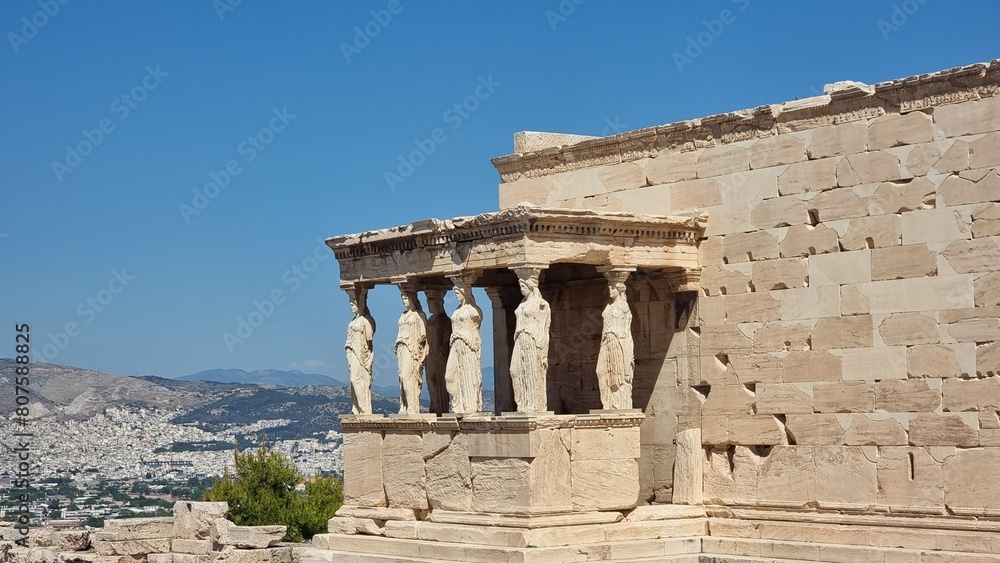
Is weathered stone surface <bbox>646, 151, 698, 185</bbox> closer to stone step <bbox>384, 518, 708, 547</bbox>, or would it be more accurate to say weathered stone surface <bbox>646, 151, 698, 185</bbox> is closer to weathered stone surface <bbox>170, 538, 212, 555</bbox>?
stone step <bbox>384, 518, 708, 547</bbox>

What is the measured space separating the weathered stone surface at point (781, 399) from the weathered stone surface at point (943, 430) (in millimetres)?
1252

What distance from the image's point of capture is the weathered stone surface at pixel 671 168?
54.8 ft

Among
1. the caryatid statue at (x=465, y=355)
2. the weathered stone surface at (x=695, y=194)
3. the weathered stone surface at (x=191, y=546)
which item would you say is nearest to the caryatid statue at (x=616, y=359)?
the weathered stone surface at (x=695, y=194)

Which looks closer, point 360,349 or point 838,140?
point 838,140

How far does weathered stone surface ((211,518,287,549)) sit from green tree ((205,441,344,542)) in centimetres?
723

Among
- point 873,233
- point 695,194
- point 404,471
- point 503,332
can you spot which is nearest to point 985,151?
point 873,233

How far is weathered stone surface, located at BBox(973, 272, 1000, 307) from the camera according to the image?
1393 centimetres

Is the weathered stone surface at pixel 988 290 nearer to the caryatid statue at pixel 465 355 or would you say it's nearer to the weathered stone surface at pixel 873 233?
the weathered stone surface at pixel 873 233

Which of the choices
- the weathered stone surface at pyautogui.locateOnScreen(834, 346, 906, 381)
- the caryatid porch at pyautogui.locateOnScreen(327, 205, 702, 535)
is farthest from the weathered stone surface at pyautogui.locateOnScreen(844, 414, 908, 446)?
the caryatid porch at pyautogui.locateOnScreen(327, 205, 702, 535)

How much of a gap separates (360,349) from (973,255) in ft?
23.7

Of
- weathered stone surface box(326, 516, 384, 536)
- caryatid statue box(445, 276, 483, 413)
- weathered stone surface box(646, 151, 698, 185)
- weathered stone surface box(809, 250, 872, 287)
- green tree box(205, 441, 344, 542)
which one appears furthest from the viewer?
green tree box(205, 441, 344, 542)

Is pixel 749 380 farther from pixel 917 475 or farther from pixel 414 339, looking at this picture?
pixel 414 339

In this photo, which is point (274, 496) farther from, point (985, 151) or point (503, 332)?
point (985, 151)

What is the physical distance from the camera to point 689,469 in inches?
643
